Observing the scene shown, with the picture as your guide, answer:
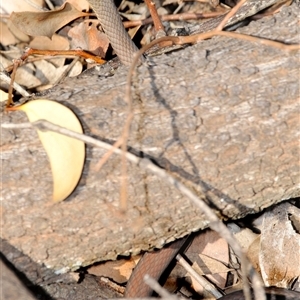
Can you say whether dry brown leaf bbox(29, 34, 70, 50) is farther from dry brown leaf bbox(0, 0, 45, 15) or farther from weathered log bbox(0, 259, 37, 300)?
weathered log bbox(0, 259, 37, 300)

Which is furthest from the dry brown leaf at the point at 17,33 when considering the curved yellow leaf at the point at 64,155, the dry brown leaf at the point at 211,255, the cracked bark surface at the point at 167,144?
the dry brown leaf at the point at 211,255

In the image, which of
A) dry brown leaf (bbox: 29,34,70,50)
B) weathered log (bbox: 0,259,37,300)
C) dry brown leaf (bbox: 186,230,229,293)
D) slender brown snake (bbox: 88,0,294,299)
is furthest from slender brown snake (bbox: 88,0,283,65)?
weathered log (bbox: 0,259,37,300)

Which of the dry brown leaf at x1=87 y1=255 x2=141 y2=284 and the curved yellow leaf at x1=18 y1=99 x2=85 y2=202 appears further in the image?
the dry brown leaf at x1=87 y1=255 x2=141 y2=284

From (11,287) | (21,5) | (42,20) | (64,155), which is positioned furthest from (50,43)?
(11,287)

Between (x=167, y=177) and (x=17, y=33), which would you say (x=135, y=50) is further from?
(x=167, y=177)

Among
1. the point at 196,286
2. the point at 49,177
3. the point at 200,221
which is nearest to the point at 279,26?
the point at 200,221

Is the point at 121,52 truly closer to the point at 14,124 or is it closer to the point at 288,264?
the point at 14,124

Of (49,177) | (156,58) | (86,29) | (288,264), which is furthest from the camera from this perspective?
(86,29)

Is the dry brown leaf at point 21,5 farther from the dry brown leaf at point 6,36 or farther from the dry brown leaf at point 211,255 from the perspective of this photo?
the dry brown leaf at point 211,255
